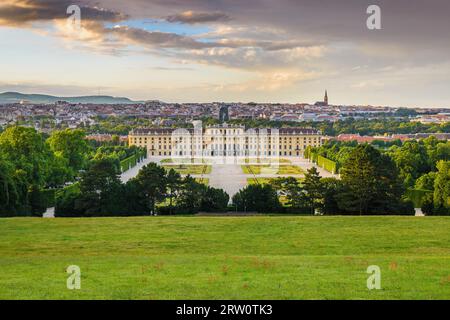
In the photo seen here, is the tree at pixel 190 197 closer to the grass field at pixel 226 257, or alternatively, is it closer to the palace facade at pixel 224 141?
the grass field at pixel 226 257

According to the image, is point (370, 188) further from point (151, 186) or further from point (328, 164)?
point (328, 164)

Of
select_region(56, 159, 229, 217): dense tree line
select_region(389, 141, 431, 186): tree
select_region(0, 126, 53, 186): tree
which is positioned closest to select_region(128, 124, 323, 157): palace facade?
select_region(389, 141, 431, 186): tree

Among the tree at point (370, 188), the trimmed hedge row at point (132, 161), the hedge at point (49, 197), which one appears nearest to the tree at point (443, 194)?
the tree at point (370, 188)

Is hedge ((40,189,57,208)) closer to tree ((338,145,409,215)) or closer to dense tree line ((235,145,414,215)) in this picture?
dense tree line ((235,145,414,215))

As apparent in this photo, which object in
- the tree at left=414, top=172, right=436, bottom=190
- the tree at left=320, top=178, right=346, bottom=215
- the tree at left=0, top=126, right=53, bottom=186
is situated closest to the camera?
the tree at left=320, top=178, right=346, bottom=215

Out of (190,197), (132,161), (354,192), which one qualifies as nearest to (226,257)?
(354,192)
